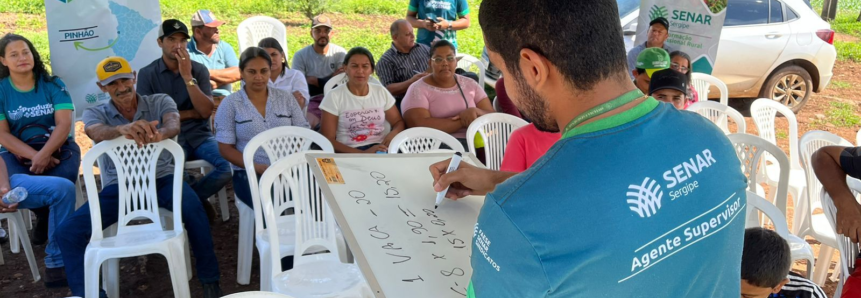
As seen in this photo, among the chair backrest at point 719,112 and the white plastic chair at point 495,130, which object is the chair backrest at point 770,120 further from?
the white plastic chair at point 495,130

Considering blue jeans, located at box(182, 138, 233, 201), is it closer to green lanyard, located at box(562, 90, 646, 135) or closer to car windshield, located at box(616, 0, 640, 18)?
green lanyard, located at box(562, 90, 646, 135)

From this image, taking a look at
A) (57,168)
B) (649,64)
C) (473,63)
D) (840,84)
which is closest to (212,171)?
(57,168)

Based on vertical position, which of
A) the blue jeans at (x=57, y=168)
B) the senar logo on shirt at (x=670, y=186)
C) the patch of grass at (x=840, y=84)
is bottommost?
the patch of grass at (x=840, y=84)

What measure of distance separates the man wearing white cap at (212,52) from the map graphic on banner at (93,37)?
0.51 metres

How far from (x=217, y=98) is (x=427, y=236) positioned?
4.38 meters

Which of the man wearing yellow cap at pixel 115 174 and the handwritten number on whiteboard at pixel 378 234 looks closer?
the handwritten number on whiteboard at pixel 378 234

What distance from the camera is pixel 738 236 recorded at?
1.21 meters

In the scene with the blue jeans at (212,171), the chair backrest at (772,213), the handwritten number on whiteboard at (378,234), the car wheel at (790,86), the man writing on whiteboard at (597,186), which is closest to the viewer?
the man writing on whiteboard at (597,186)

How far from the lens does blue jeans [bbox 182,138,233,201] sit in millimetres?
4699

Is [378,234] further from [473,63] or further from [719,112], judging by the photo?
[473,63]

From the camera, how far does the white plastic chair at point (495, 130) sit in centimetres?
464

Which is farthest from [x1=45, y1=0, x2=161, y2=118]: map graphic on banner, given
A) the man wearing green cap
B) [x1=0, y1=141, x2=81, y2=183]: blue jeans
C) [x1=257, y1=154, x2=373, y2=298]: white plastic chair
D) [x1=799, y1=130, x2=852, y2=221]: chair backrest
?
[x1=799, y1=130, x2=852, y2=221]: chair backrest

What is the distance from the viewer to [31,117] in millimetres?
4398

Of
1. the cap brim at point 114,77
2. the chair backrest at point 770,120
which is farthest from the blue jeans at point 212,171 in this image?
the chair backrest at point 770,120
